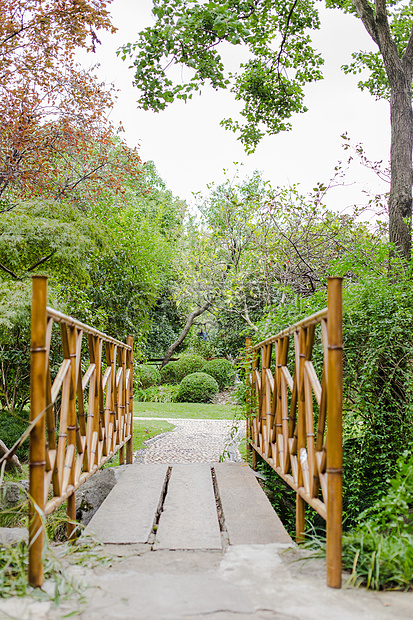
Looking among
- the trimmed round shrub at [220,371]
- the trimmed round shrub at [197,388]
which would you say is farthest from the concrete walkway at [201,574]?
the trimmed round shrub at [220,371]

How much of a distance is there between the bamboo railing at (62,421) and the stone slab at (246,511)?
862mm

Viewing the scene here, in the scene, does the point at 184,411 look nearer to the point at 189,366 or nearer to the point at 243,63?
the point at 189,366

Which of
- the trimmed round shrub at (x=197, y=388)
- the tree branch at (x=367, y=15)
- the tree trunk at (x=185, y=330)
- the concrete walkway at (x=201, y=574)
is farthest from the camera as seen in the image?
the tree trunk at (x=185, y=330)

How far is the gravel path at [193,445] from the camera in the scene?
642 centimetres

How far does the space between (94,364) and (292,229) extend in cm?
616

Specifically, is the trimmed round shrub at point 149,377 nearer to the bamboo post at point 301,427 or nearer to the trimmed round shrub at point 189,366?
the trimmed round shrub at point 189,366

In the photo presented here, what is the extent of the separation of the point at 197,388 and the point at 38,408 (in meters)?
11.4

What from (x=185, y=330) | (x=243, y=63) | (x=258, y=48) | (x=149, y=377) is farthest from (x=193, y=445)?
(x=185, y=330)

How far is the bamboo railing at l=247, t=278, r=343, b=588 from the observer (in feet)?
6.46

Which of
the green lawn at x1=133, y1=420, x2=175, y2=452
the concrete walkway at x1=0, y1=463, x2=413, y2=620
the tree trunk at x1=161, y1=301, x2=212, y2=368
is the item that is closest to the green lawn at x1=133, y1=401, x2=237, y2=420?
A: the green lawn at x1=133, y1=420, x2=175, y2=452

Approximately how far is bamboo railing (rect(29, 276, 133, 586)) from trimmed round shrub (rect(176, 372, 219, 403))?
8.97 meters

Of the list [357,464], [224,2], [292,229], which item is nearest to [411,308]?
[357,464]

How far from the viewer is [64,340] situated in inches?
95.0

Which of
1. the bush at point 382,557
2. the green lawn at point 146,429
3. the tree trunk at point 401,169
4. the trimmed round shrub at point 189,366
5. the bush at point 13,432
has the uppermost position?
the tree trunk at point 401,169
